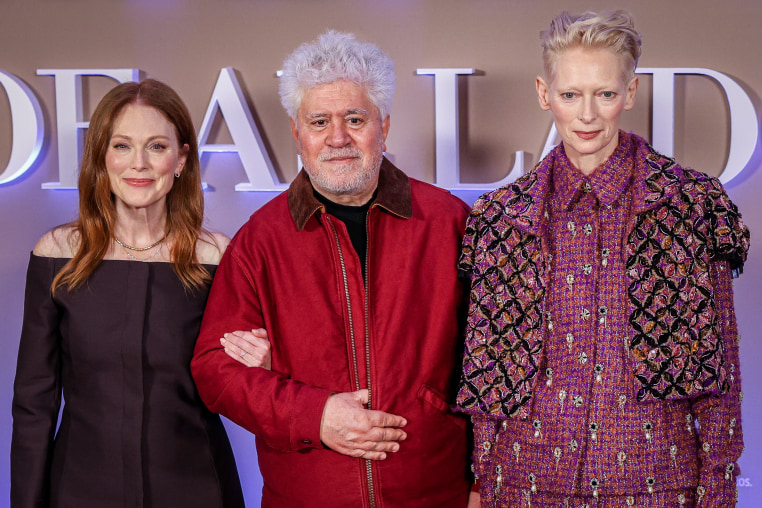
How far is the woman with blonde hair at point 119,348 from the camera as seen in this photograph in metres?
2.29

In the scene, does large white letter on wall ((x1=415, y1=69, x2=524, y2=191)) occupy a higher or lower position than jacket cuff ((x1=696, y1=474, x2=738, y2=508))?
higher

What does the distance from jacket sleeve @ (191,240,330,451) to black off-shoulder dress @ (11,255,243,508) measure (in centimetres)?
14

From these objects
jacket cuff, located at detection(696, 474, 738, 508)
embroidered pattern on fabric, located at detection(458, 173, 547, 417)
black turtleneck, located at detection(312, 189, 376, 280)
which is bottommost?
jacket cuff, located at detection(696, 474, 738, 508)

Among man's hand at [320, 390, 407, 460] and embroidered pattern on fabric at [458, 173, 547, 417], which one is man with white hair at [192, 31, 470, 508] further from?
embroidered pattern on fabric at [458, 173, 547, 417]

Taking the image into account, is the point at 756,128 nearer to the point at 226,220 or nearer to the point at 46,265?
the point at 226,220

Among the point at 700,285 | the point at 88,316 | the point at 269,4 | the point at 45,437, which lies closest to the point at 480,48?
the point at 269,4

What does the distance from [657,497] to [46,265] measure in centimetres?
188

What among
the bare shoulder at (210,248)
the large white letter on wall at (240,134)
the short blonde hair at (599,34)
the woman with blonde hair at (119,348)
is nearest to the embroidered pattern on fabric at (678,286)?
the short blonde hair at (599,34)

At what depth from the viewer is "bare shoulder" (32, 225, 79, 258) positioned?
239 cm

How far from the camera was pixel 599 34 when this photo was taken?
1916 mm

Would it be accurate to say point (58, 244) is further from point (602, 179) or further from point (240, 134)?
point (602, 179)

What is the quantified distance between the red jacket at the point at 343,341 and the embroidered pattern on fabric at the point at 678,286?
572 mm

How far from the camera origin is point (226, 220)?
3404 millimetres

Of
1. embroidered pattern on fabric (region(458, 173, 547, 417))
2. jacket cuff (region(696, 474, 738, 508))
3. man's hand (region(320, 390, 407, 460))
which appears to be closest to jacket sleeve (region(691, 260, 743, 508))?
jacket cuff (region(696, 474, 738, 508))
